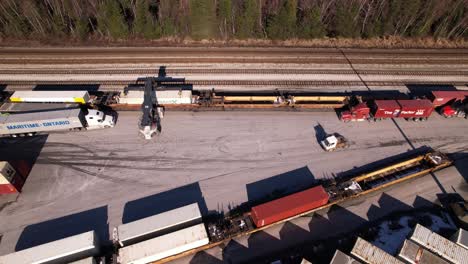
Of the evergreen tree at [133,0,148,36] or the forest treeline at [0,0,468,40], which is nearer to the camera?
the evergreen tree at [133,0,148,36]

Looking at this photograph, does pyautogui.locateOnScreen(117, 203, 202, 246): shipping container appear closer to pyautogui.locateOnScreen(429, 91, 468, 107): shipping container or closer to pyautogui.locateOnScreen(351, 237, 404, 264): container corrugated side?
pyautogui.locateOnScreen(351, 237, 404, 264): container corrugated side

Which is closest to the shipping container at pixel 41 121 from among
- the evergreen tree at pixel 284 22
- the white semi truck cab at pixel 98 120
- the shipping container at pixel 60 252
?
the white semi truck cab at pixel 98 120

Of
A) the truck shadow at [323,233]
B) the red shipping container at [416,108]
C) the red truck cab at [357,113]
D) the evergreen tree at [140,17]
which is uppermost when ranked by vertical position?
the evergreen tree at [140,17]

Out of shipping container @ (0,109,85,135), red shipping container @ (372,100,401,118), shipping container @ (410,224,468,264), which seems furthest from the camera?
red shipping container @ (372,100,401,118)

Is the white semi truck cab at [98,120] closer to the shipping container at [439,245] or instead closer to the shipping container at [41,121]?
the shipping container at [41,121]

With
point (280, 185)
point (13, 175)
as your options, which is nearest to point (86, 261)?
point (13, 175)

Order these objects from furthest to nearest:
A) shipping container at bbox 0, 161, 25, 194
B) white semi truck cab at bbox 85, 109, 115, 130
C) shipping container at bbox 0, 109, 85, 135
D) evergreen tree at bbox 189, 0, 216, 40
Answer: evergreen tree at bbox 189, 0, 216, 40, white semi truck cab at bbox 85, 109, 115, 130, shipping container at bbox 0, 109, 85, 135, shipping container at bbox 0, 161, 25, 194

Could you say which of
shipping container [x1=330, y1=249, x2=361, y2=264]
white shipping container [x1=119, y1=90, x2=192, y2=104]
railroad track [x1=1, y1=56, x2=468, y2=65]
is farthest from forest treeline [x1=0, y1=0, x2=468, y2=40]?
shipping container [x1=330, y1=249, x2=361, y2=264]

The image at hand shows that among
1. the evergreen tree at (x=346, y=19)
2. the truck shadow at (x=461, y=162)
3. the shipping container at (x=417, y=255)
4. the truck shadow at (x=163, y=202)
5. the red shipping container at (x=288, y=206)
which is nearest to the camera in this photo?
the shipping container at (x=417, y=255)
